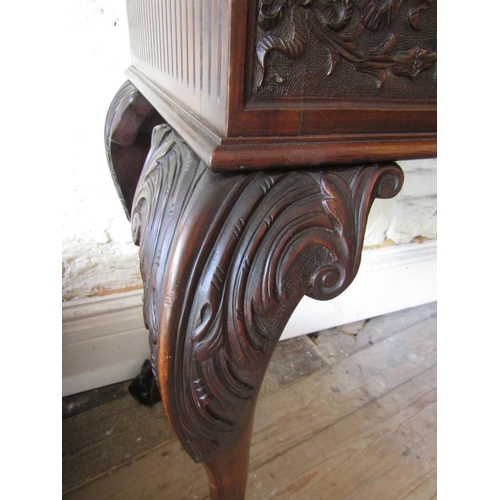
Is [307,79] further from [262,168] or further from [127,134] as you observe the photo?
[127,134]

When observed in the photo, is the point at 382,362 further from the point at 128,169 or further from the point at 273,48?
the point at 273,48

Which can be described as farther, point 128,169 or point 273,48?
point 128,169

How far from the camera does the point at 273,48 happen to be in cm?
21

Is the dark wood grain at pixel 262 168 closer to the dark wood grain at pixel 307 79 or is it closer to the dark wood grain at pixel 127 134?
the dark wood grain at pixel 307 79

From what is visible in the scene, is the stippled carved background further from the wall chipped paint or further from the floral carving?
the wall chipped paint

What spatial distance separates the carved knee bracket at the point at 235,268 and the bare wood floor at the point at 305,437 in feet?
1.31

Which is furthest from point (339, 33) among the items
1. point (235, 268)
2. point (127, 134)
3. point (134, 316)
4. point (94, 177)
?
point (134, 316)

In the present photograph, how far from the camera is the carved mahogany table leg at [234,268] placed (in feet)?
0.82

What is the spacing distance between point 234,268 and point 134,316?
21.8 inches

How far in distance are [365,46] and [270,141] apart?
0.08 meters

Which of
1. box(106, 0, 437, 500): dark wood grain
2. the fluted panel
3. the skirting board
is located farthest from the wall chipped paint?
box(106, 0, 437, 500): dark wood grain

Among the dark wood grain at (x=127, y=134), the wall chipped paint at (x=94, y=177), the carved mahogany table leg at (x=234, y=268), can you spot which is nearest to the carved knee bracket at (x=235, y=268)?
the carved mahogany table leg at (x=234, y=268)

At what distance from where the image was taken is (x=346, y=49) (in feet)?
0.77
